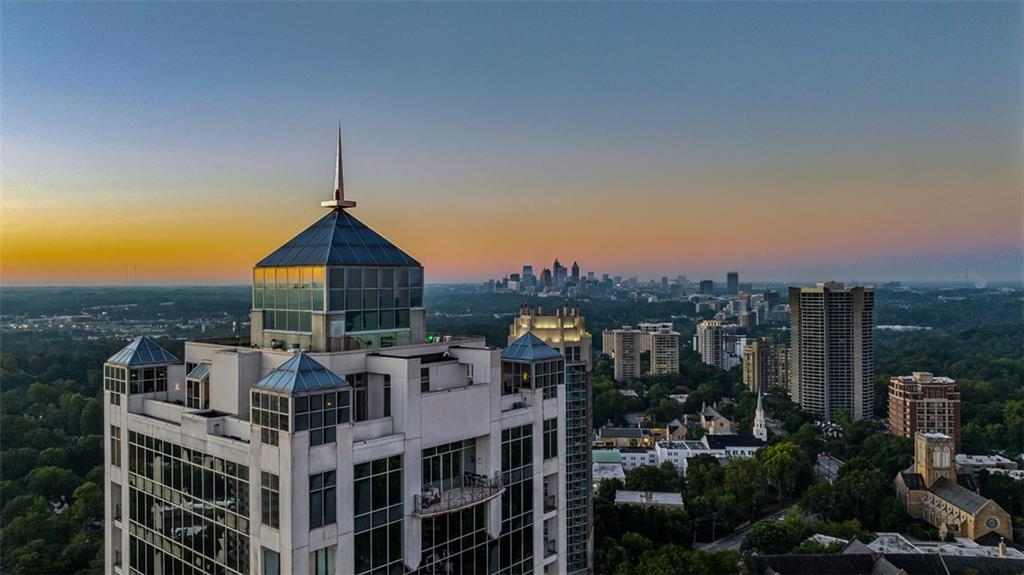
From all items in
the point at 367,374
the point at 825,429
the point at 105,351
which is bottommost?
the point at 825,429

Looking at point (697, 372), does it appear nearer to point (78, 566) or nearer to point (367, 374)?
point (78, 566)

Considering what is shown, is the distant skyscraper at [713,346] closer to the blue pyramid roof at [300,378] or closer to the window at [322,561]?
the window at [322,561]

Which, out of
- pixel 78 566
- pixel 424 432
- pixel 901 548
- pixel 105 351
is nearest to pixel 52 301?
pixel 105 351

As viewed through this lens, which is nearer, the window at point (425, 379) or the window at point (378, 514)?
the window at point (378, 514)

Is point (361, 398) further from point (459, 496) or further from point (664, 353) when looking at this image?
point (664, 353)

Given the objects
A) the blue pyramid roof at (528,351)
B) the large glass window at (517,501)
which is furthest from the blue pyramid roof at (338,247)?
the large glass window at (517,501)

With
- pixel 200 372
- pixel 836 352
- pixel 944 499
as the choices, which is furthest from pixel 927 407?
pixel 200 372
